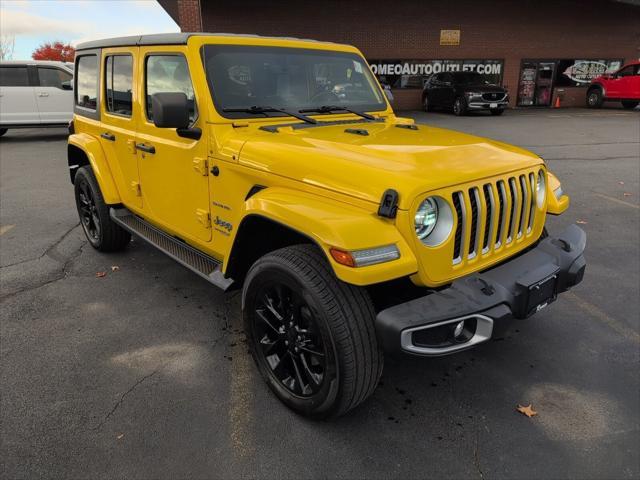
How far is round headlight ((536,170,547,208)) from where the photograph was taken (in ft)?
9.79

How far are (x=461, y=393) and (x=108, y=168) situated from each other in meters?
3.47

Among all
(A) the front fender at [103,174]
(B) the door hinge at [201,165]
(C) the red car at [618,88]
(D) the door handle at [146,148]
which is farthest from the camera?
(C) the red car at [618,88]

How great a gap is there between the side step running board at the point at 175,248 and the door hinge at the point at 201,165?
0.61 metres

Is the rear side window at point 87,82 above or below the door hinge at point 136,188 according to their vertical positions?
above

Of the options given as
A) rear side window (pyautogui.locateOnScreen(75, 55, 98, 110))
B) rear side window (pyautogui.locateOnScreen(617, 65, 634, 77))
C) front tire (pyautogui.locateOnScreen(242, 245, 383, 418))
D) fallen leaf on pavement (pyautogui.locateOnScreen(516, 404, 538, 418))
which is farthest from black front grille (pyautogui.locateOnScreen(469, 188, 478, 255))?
rear side window (pyautogui.locateOnScreen(617, 65, 634, 77))

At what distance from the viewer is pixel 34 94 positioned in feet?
42.5

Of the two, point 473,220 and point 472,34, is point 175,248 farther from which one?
point 472,34

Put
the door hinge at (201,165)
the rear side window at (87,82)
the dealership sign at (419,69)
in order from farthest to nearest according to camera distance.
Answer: the dealership sign at (419,69)
the rear side window at (87,82)
the door hinge at (201,165)

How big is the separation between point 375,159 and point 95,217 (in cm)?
354

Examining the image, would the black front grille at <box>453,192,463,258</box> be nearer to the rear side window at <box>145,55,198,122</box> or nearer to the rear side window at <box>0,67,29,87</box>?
the rear side window at <box>145,55,198,122</box>

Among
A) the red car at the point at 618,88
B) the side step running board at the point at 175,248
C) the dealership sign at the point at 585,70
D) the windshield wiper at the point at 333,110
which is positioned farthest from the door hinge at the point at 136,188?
the dealership sign at the point at 585,70

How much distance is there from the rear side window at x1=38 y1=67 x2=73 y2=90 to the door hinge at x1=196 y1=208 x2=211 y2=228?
11.9 meters

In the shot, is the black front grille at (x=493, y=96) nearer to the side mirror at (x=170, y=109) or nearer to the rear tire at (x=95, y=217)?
the rear tire at (x=95, y=217)

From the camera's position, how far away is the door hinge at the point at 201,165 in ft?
10.3
